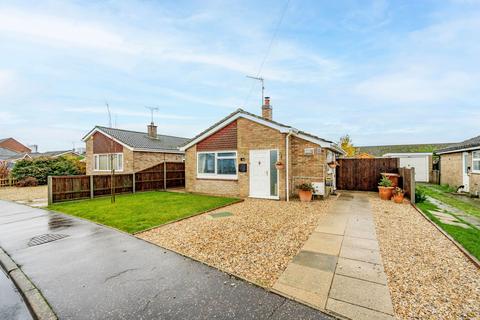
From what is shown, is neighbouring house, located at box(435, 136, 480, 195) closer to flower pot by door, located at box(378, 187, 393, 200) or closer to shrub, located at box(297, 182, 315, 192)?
flower pot by door, located at box(378, 187, 393, 200)

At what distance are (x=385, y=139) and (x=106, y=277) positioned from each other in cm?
3997

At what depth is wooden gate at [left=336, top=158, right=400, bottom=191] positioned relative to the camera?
12851 mm

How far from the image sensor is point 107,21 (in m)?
9.15

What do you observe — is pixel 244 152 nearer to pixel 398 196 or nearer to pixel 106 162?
pixel 398 196

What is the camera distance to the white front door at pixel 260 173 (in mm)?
10773

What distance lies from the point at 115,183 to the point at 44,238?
7.79 meters

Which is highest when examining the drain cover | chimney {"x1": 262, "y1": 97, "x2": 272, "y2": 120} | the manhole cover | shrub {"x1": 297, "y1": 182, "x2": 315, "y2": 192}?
chimney {"x1": 262, "y1": 97, "x2": 272, "y2": 120}

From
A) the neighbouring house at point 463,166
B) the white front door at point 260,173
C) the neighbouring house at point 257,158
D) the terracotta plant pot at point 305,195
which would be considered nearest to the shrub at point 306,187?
the terracotta plant pot at point 305,195

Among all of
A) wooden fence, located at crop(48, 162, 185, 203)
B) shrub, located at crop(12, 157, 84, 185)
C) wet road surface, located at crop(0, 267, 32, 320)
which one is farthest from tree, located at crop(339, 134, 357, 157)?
shrub, located at crop(12, 157, 84, 185)

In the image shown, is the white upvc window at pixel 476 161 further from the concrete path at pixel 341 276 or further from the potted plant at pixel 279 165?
the concrete path at pixel 341 276

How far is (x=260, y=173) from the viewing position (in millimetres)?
10977

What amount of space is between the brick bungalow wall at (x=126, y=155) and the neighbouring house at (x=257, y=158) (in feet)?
21.7

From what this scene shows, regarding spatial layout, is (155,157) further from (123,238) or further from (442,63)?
(442,63)

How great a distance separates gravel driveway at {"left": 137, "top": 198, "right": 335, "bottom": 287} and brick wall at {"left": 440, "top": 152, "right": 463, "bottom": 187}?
12.9 metres
